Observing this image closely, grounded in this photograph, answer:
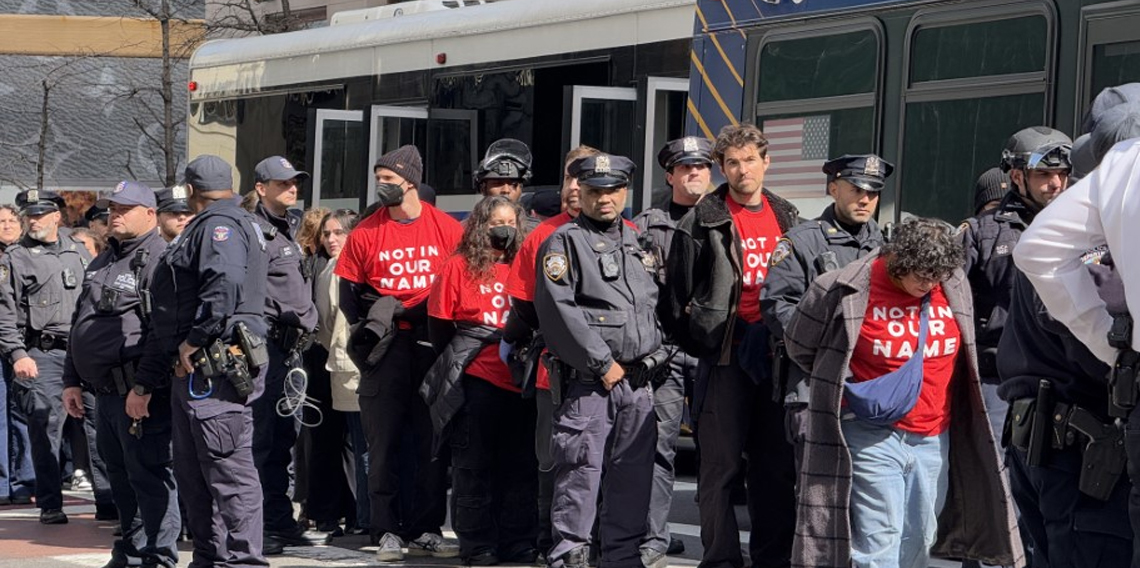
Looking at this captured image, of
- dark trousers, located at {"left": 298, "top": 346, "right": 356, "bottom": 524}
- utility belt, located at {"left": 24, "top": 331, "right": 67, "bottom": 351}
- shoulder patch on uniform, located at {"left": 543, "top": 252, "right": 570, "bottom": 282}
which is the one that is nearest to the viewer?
shoulder patch on uniform, located at {"left": 543, "top": 252, "right": 570, "bottom": 282}

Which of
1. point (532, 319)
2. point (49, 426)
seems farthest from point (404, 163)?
point (49, 426)

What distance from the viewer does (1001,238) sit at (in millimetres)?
7590

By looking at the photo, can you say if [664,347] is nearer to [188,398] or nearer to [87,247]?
[188,398]

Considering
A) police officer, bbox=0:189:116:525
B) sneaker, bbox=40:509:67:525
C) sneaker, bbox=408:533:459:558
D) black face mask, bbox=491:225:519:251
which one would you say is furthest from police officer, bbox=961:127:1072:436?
police officer, bbox=0:189:116:525

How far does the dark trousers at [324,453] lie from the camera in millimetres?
10203

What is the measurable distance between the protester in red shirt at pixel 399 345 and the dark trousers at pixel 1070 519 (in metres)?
4.27

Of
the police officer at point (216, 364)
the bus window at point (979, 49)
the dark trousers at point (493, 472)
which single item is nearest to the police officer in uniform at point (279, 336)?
the dark trousers at point (493, 472)

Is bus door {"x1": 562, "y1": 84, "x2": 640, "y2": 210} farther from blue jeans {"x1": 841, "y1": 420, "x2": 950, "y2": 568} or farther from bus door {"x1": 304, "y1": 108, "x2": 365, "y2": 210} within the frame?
blue jeans {"x1": 841, "y1": 420, "x2": 950, "y2": 568}

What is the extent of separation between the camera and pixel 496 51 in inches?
537

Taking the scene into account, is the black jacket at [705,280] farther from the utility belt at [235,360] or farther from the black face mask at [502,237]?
the utility belt at [235,360]

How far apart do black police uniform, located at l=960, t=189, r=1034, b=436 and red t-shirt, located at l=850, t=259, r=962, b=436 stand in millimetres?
1150

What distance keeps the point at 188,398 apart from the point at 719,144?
2592 mm

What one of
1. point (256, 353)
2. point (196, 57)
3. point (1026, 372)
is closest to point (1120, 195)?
point (1026, 372)

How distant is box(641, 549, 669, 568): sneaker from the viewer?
8.41 m
